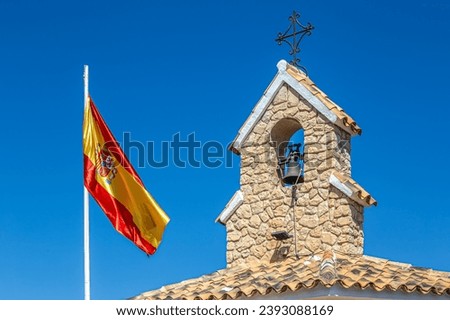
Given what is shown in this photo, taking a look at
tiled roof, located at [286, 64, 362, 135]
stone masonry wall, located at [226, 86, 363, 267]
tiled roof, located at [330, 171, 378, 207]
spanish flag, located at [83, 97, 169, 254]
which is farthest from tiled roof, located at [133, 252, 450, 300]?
tiled roof, located at [286, 64, 362, 135]

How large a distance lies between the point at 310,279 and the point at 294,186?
3.24 m

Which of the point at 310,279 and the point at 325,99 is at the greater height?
the point at 325,99

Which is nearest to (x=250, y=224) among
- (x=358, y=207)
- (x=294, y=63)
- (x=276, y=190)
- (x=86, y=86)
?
(x=276, y=190)

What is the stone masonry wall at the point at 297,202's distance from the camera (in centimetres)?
1584

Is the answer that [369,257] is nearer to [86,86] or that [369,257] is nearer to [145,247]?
[145,247]

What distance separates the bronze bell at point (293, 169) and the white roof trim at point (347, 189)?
78 centimetres

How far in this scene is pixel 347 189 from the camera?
51.5ft

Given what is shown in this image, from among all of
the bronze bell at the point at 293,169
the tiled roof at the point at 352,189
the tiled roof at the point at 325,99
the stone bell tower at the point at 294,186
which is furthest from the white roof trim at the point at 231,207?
the tiled roof at the point at 325,99

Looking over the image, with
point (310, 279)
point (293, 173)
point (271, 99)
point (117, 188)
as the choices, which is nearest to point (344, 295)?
point (310, 279)

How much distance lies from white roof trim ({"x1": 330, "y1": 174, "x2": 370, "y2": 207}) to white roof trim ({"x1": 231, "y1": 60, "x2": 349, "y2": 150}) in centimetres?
106

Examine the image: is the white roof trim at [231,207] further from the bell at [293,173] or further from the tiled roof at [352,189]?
the tiled roof at [352,189]

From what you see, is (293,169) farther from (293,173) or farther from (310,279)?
(310,279)

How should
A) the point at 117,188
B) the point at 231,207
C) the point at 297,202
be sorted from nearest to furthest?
the point at 117,188
the point at 297,202
the point at 231,207

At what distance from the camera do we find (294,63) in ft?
57.1
